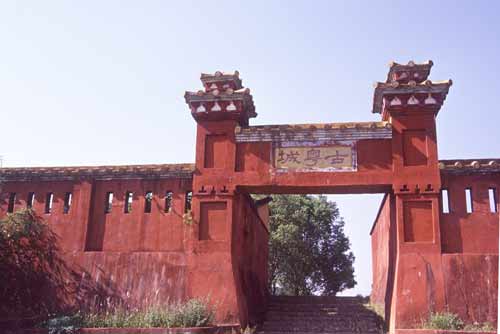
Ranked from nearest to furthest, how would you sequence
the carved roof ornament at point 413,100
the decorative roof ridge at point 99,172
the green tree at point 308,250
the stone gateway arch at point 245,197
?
the stone gateway arch at point 245,197 → the carved roof ornament at point 413,100 → the decorative roof ridge at point 99,172 → the green tree at point 308,250

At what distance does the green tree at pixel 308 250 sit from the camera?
31.5m

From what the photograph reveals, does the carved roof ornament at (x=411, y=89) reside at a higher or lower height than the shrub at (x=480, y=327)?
higher

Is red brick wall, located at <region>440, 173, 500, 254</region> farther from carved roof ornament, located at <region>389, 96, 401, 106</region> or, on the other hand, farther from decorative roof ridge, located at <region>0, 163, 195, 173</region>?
decorative roof ridge, located at <region>0, 163, 195, 173</region>

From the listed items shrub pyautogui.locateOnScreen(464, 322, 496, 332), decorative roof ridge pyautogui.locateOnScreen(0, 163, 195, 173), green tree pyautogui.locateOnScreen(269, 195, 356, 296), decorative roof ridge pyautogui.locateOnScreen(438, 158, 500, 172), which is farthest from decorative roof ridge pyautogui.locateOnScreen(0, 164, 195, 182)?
green tree pyautogui.locateOnScreen(269, 195, 356, 296)

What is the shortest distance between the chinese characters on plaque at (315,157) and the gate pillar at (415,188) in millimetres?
1267

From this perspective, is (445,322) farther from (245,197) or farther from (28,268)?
(28,268)

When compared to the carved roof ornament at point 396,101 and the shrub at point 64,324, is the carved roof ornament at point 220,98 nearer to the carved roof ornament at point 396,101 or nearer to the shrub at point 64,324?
the carved roof ornament at point 396,101

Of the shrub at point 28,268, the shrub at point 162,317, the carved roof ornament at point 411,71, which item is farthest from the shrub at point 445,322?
the shrub at point 28,268

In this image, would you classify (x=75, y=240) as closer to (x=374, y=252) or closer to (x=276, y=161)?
(x=276, y=161)

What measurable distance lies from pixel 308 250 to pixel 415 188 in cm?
1830

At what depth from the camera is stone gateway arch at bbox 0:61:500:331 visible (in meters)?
14.0

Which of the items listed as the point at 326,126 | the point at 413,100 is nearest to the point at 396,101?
the point at 413,100

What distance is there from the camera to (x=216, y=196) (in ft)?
50.1

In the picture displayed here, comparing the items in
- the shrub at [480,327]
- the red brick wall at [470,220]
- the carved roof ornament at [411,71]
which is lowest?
the shrub at [480,327]
